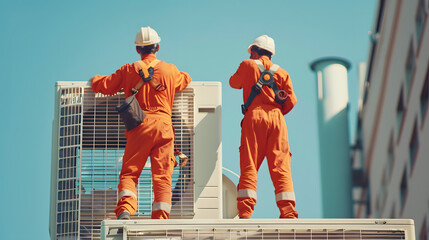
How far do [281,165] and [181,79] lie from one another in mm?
2025

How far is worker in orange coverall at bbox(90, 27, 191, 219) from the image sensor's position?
15266 millimetres

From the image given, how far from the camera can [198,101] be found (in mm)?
16562

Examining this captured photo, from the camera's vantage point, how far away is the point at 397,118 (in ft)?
106

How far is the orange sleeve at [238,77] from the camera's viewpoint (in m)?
16.3

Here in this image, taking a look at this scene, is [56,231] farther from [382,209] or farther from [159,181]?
[382,209]

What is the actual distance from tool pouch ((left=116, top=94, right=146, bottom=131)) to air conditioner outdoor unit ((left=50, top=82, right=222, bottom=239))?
2.19 ft

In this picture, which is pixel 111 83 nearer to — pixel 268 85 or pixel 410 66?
pixel 268 85

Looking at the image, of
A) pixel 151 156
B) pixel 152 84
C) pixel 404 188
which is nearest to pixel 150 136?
pixel 151 156

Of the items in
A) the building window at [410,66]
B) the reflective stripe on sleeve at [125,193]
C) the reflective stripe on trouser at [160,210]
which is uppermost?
the building window at [410,66]

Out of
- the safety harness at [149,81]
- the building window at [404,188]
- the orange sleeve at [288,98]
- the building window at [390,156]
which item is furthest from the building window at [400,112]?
the safety harness at [149,81]

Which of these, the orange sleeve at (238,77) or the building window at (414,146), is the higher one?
the building window at (414,146)

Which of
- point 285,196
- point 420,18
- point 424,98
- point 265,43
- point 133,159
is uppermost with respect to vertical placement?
point 420,18

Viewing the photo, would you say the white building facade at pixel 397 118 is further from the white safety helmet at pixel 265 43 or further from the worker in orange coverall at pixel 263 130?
the worker in orange coverall at pixel 263 130

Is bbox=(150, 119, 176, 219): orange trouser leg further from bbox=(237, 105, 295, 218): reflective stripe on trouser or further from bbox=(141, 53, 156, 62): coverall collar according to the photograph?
bbox=(141, 53, 156, 62): coverall collar
